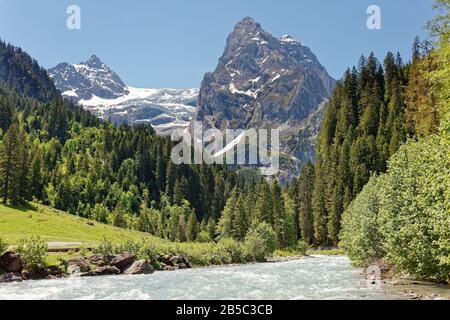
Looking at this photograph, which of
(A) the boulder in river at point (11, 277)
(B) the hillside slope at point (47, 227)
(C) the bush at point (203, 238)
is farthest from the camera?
(C) the bush at point (203, 238)

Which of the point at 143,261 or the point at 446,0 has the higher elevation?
the point at 446,0

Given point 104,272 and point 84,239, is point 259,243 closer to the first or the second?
point 84,239

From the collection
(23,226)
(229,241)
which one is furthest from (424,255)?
(23,226)

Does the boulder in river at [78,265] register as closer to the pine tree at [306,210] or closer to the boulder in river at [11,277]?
the boulder in river at [11,277]

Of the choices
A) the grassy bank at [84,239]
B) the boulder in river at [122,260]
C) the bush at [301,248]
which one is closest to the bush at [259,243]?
the grassy bank at [84,239]

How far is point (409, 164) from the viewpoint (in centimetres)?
3844

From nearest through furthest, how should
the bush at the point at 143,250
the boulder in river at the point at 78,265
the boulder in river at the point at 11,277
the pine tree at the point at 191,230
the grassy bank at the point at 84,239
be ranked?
the boulder in river at the point at 11,277
the boulder in river at the point at 78,265
the bush at the point at 143,250
the grassy bank at the point at 84,239
the pine tree at the point at 191,230

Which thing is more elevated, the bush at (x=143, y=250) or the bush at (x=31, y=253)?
the bush at (x=31, y=253)

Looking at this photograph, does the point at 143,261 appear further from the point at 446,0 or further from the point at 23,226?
the point at 446,0

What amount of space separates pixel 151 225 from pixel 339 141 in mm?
72358

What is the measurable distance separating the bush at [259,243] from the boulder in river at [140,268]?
3191 cm

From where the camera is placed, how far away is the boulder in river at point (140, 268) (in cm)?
6112

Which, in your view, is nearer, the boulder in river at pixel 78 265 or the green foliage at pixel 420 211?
the green foliage at pixel 420 211

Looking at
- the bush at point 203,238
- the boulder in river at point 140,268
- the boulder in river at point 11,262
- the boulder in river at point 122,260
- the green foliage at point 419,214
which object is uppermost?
the green foliage at point 419,214
